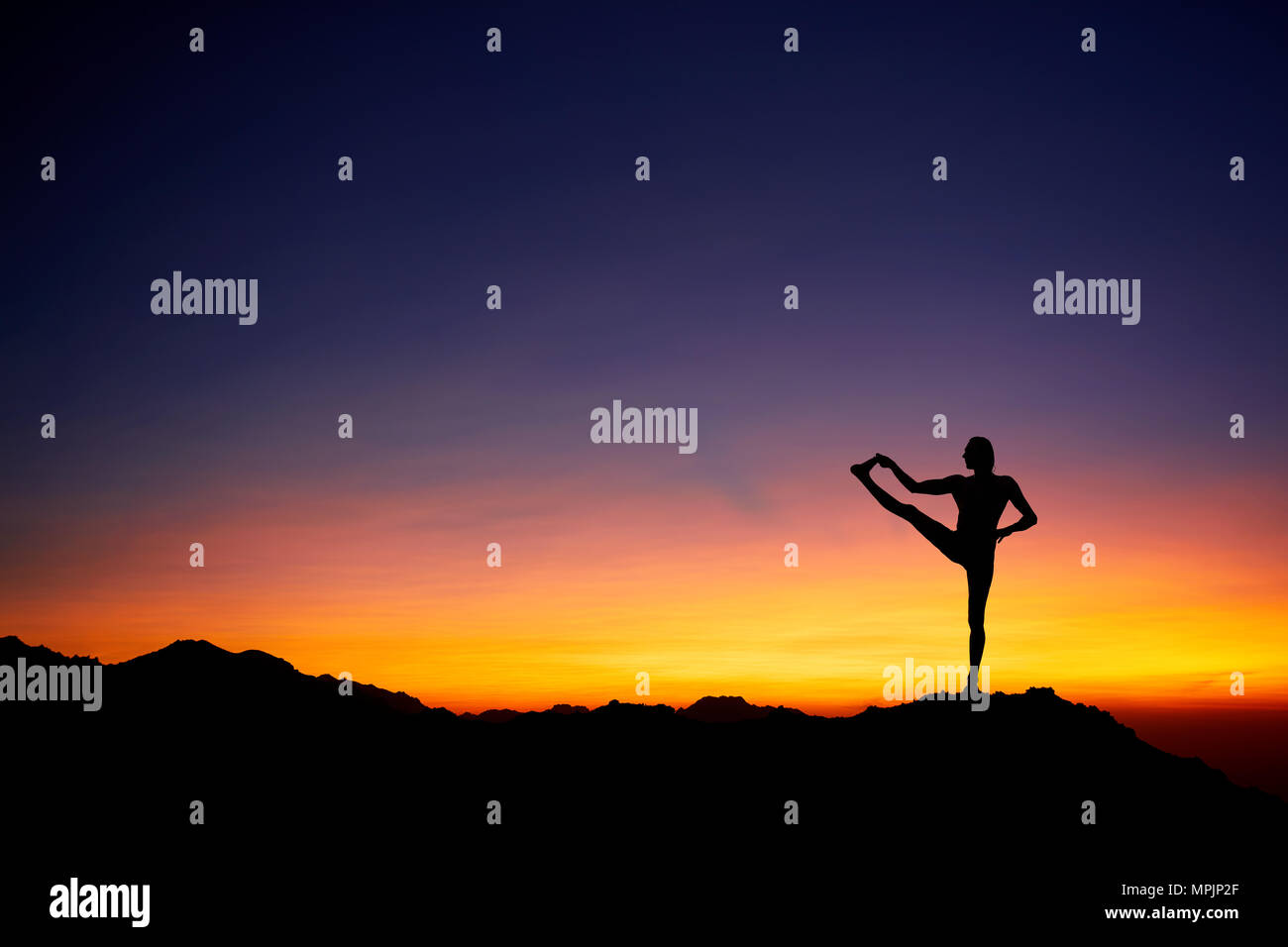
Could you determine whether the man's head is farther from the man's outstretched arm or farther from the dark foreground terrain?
the dark foreground terrain

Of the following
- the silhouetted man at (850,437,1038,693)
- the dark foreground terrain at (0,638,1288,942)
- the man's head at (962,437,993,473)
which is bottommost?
the dark foreground terrain at (0,638,1288,942)

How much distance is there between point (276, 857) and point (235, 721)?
48.4ft

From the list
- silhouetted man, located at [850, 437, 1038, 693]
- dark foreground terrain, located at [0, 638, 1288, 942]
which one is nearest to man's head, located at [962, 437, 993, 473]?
silhouetted man, located at [850, 437, 1038, 693]

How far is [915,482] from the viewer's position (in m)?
16.9

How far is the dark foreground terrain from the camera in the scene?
15.1 metres

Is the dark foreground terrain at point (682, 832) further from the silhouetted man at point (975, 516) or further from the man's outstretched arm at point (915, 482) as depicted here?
the man's outstretched arm at point (915, 482)

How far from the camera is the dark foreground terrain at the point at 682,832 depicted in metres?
15.1

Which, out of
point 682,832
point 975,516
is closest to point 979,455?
point 975,516

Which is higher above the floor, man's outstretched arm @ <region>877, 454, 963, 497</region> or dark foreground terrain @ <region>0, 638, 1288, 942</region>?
man's outstretched arm @ <region>877, 454, 963, 497</region>

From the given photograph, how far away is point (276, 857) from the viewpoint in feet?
63.8

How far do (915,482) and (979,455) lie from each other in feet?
4.11

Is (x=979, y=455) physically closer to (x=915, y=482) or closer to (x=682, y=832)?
(x=915, y=482)
